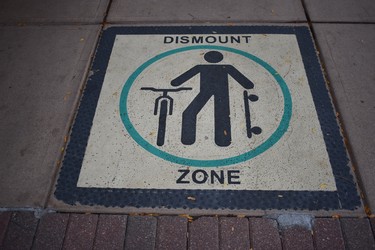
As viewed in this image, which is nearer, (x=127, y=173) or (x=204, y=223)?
(x=204, y=223)

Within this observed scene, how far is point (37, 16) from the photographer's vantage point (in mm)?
2973

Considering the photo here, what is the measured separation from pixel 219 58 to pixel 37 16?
1.89 metres

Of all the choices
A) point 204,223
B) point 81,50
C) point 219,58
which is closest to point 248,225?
point 204,223

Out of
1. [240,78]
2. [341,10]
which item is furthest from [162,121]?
[341,10]

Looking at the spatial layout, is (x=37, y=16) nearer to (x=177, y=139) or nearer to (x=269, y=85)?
(x=177, y=139)

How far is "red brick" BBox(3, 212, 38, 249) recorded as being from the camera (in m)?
1.64

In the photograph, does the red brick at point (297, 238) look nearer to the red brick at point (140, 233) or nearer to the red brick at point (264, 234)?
the red brick at point (264, 234)

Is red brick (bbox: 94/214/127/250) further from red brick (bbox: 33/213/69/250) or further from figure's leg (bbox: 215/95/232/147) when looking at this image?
figure's leg (bbox: 215/95/232/147)

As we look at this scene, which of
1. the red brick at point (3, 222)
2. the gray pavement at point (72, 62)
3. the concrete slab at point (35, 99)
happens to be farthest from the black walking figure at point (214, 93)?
the red brick at point (3, 222)

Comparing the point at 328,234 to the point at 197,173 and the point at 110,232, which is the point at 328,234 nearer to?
the point at 197,173

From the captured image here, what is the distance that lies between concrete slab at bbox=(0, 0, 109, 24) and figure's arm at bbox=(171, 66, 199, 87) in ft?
3.67

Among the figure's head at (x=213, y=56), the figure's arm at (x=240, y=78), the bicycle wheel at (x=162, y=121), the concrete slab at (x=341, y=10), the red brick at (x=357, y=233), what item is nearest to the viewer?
the red brick at (x=357, y=233)

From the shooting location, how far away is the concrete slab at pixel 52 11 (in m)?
2.92

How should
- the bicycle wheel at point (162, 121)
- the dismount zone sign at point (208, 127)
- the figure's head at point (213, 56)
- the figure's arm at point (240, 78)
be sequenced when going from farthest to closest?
the figure's head at point (213, 56)
the figure's arm at point (240, 78)
the bicycle wheel at point (162, 121)
the dismount zone sign at point (208, 127)
